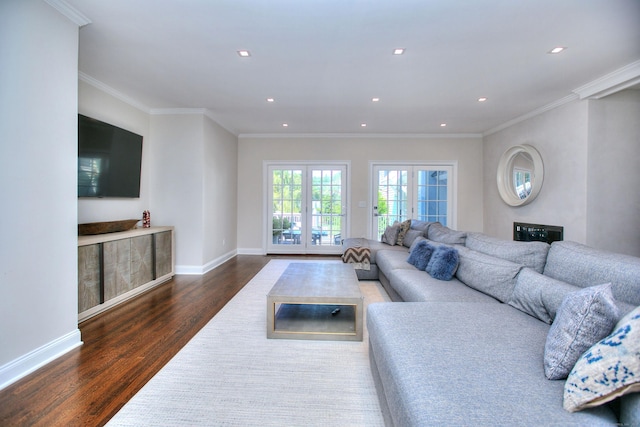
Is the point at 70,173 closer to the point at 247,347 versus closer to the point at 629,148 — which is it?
the point at 247,347

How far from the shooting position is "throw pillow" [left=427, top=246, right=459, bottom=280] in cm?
267

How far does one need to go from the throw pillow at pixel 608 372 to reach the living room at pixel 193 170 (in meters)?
3.03

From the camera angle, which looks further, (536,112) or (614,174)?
(536,112)

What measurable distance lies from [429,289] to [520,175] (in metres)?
3.97

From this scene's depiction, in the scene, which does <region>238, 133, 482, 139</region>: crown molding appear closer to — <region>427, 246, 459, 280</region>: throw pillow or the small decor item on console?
the small decor item on console

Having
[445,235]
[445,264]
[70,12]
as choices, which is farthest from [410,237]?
[70,12]

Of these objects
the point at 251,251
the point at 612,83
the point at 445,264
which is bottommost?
the point at 251,251

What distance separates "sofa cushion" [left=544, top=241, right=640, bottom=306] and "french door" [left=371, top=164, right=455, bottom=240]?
4200mm

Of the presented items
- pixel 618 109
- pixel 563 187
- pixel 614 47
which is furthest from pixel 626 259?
pixel 618 109

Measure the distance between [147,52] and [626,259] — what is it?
4085mm

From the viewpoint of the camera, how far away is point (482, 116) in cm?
488

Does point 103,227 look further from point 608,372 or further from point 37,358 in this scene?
point 608,372

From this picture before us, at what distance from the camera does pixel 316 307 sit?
9.78 feet

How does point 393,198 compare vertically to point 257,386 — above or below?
above
